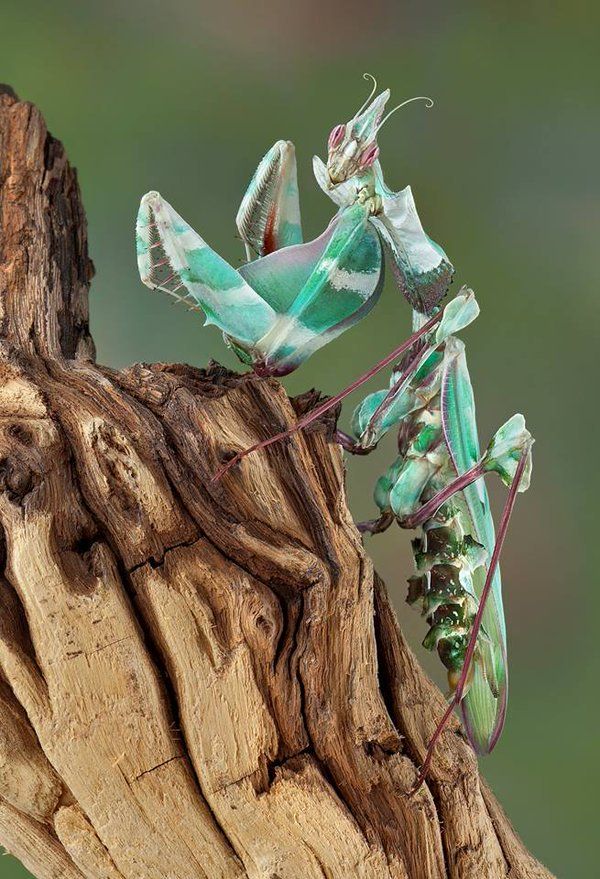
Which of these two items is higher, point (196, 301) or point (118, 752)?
point (196, 301)

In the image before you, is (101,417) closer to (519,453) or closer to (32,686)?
(32,686)

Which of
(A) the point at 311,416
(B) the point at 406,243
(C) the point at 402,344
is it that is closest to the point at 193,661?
(A) the point at 311,416

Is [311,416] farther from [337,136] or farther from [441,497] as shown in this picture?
[337,136]

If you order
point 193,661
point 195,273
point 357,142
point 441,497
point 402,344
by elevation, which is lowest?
point 193,661

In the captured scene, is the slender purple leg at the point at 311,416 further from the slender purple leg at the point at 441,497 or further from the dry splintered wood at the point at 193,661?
the slender purple leg at the point at 441,497

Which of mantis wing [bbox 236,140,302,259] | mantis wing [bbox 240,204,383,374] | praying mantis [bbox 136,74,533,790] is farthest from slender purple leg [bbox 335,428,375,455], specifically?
mantis wing [bbox 236,140,302,259]

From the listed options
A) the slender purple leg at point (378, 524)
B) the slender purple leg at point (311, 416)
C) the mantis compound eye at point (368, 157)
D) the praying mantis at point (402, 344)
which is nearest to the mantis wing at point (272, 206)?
the praying mantis at point (402, 344)

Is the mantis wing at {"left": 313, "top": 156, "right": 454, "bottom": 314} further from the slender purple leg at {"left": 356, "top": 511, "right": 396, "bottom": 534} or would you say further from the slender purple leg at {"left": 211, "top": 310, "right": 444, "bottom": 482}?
the slender purple leg at {"left": 356, "top": 511, "right": 396, "bottom": 534}

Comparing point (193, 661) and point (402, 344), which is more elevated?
point (402, 344)

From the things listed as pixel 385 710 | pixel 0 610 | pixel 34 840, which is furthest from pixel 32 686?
pixel 385 710
